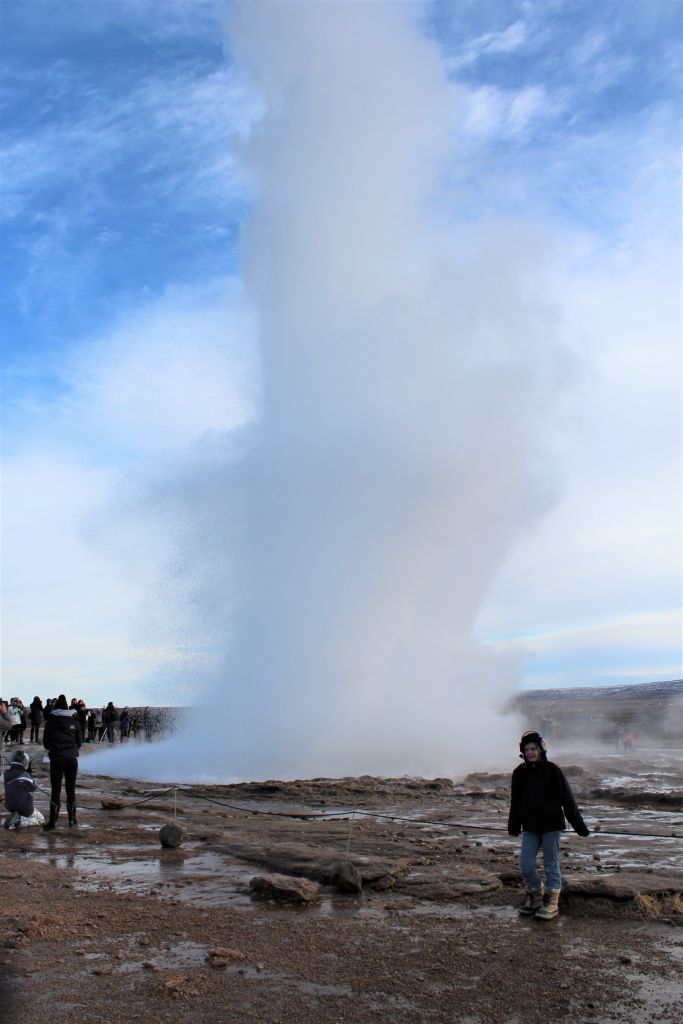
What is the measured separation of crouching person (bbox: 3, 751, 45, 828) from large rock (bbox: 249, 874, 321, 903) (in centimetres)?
550

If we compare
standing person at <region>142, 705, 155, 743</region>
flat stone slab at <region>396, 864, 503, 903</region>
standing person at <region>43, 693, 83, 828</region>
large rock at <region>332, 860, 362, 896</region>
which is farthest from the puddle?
standing person at <region>142, 705, 155, 743</region>

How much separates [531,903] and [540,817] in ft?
2.51

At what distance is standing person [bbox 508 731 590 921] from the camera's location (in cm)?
691

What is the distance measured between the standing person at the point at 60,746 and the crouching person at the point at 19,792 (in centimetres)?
40

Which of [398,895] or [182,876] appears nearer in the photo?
[398,895]

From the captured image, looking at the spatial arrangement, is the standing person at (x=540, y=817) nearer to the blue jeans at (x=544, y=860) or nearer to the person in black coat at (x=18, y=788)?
the blue jeans at (x=544, y=860)

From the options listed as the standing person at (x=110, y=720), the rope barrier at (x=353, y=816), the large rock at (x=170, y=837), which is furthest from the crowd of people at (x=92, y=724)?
the large rock at (x=170, y=837)

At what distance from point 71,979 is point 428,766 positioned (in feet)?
57.3

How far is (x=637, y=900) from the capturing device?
276 inches

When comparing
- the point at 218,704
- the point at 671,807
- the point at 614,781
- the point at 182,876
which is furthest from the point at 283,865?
the point at 218,704

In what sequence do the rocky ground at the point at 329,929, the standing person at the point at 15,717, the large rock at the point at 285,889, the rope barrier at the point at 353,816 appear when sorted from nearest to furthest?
the rocky ground at the point at 329,929
the large rock at the point at 285,889
the rope barrier at the point at 353,816
the standing person at the point at 15,717

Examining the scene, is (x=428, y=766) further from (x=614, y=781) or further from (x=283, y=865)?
(x=283, y=865)

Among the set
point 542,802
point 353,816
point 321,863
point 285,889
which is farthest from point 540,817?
point 353,816

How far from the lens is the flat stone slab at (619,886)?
7.17 m
